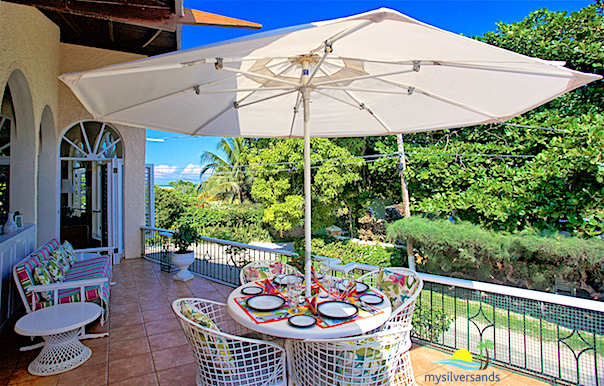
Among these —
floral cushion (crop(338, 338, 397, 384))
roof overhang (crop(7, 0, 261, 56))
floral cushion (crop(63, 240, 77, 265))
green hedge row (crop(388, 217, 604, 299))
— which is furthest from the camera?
green hedge row (crop(388, 217, 604, 299))

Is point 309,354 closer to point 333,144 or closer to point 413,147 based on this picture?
point 413,147

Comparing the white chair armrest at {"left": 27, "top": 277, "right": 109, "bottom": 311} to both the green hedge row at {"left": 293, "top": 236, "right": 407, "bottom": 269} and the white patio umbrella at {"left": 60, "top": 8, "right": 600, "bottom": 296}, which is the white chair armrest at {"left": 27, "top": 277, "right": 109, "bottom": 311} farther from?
the green hedge row at {"left": 293, "top": 236, "right": 407, "bottom": 269}

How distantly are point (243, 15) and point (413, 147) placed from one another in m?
11.1

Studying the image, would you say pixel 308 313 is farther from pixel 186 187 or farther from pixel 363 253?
pixel 186 187

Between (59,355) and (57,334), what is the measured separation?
0.18 meters

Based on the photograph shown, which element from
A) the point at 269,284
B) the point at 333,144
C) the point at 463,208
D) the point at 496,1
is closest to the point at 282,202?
the point at 333,144

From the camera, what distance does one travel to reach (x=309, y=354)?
6.34ft

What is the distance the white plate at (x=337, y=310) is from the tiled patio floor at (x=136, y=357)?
95 centimetres

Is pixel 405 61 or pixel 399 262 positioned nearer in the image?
pixel 405 61

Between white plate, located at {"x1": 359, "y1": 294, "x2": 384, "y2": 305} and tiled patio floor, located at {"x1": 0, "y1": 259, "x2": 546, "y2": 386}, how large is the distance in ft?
2.52

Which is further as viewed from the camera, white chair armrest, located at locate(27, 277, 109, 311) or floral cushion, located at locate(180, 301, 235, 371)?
white chair armrest, located at locate(27, 277, 109, 311)

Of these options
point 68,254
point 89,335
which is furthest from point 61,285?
point 68,254

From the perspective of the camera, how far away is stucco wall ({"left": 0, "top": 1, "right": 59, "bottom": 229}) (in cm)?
374

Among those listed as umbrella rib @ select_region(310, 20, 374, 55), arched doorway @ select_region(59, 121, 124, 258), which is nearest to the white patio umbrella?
umbrella rib @ select_region(310, 20, 374, 55)
